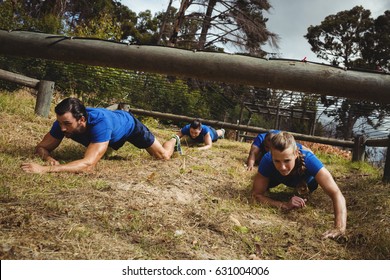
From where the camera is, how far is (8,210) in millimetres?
1937

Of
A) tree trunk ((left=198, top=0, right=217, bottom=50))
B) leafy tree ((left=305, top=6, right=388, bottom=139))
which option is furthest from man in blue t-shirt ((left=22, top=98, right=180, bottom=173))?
leafy tree ((left=305, top=6, right=388, bottom=139))

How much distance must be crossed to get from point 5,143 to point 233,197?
114 inches

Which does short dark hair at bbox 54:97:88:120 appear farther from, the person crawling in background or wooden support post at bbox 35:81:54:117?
wooden support post at bbox 35:81:54:117

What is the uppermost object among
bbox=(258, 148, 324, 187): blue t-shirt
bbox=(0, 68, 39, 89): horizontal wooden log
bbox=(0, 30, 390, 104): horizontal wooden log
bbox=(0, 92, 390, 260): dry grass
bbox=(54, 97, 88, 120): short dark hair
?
bbox=(0, 30, 390, 104): horizontal wooden log

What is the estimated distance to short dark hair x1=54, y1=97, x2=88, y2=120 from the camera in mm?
3494

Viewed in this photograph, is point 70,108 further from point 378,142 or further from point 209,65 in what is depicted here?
point 378,142

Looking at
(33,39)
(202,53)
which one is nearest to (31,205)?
(33,39)

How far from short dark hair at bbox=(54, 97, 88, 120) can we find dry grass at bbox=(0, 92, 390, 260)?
2.08 ft

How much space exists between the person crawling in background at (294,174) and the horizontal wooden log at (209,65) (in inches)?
34.1

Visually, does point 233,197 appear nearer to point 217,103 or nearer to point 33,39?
point 33,39

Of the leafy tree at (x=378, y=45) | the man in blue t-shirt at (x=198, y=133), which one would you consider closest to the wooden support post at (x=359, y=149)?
the man in blue t-shirt at (x=198, y=133)

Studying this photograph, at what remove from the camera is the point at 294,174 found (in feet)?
11.0

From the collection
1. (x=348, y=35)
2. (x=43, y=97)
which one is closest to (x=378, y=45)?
(x=348, y=35)

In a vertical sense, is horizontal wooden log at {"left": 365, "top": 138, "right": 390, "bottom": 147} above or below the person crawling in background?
above
